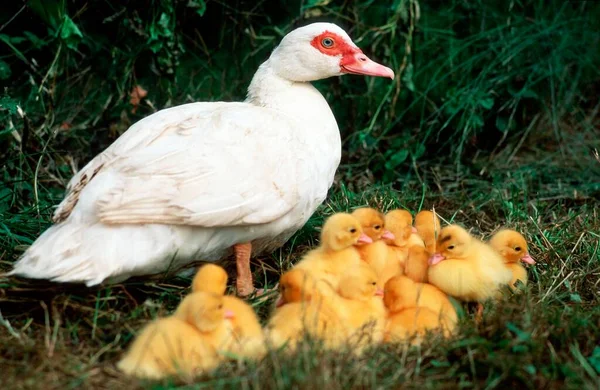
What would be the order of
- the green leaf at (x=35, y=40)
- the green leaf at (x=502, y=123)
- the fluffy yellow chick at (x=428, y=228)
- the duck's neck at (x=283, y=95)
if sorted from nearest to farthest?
the fluffy yellow chick at (x=428, y=228), the duck's neck at (x=283, y=95), the green leaf at (x=35, y=40), the green leaf at (x=502, y=123)

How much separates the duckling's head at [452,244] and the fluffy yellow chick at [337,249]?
307mm

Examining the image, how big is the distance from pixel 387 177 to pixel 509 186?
0.80m

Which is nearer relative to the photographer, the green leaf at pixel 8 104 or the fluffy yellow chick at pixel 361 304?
the fluffy yellow chick at pixel 361 304

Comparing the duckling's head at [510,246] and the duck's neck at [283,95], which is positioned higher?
the duck's neck at [283,95]

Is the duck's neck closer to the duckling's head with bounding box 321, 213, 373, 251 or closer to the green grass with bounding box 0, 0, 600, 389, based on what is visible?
the green grass with bounding box 0, 0, 600, 389

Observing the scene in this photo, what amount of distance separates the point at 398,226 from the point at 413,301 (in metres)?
0.50

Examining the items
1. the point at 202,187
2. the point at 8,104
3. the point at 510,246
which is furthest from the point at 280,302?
the point at 8,104

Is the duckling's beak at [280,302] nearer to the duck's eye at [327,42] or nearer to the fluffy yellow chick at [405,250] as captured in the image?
the fluffy yellow chick at [405,250]

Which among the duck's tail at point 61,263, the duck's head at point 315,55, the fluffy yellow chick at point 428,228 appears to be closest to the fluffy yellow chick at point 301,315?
the duck's tail at point 61,263

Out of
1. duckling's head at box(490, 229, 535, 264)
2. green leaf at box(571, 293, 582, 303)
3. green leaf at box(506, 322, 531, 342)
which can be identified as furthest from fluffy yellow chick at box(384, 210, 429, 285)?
green leaf at box(571, 293, 582, 303)

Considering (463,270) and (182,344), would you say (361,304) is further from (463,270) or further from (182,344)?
(182,344)

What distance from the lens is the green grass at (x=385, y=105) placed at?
4.75 metres

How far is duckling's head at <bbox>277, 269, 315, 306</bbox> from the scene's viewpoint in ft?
11.9

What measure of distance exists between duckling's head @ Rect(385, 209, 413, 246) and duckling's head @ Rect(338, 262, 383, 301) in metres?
0.43
